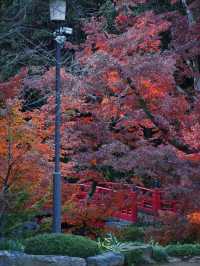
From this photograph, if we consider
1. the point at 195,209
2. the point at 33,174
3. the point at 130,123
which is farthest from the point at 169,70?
the point at 33,174

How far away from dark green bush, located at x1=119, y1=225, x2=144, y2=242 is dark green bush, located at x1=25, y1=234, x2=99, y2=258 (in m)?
7.79

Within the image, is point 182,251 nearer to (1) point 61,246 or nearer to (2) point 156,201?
(1) point 61,246

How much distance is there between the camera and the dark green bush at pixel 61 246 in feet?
27.6

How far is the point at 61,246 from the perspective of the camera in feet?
27.8

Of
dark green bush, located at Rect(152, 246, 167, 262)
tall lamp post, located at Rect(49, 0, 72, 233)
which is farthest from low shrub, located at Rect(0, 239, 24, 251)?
dark green bush, located at Rect(152, 246, 167, 262)

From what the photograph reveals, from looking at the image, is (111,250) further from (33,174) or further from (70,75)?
(70,75)

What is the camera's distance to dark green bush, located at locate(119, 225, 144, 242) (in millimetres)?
16406

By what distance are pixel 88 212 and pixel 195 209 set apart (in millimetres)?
4731

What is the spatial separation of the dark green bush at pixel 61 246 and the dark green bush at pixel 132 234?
7.79 metres

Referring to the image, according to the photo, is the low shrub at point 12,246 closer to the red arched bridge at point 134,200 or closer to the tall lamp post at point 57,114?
the tall lamp post at point 57,114

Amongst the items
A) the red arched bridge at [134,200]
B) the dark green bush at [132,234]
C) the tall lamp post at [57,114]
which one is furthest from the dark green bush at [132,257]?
the red arched bridge at [134,200]

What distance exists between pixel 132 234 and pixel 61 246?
8553 millimetres

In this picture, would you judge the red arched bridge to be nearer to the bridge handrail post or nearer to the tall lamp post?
the bridge handrail post

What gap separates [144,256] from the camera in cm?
882
